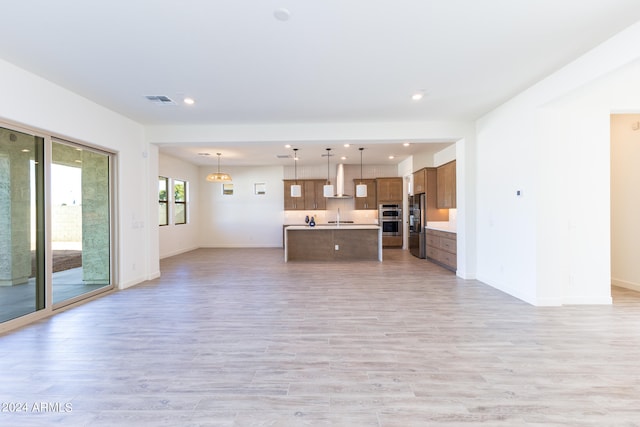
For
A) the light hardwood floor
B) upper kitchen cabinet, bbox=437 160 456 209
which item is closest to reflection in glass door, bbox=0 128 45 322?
the light hardwood floor

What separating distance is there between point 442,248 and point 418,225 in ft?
5.34

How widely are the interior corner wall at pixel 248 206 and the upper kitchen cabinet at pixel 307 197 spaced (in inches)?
14.6

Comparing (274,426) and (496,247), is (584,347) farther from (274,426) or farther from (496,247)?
A: (274,426)

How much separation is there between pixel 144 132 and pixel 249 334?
4.51 meters

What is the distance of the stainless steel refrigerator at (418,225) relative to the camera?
789 cm

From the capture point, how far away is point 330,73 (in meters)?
3.44

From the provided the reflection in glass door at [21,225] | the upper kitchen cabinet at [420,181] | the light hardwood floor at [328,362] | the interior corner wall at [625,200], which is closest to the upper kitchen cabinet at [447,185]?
the upper kitchen cabinet at [420,181]

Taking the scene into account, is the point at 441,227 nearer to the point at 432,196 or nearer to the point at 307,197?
the point at 432,196

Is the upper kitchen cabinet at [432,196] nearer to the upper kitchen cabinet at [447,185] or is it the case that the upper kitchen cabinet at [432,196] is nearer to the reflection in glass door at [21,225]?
the upper kitchen cabinet at [447,185]

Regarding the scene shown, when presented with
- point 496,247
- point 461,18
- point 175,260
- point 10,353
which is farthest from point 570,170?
point 175,260

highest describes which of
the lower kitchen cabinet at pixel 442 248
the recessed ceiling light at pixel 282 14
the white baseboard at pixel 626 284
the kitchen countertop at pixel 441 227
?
the recessed ceiling light at pixel 282 14

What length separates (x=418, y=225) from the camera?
8.30 meters

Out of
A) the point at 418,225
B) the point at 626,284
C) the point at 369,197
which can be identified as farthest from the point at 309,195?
the point at 626,284

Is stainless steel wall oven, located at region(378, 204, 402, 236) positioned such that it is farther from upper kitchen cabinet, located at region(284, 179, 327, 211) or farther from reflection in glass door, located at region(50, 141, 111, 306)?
reflection in glass door, located at region(50, 141, 111, 306)
